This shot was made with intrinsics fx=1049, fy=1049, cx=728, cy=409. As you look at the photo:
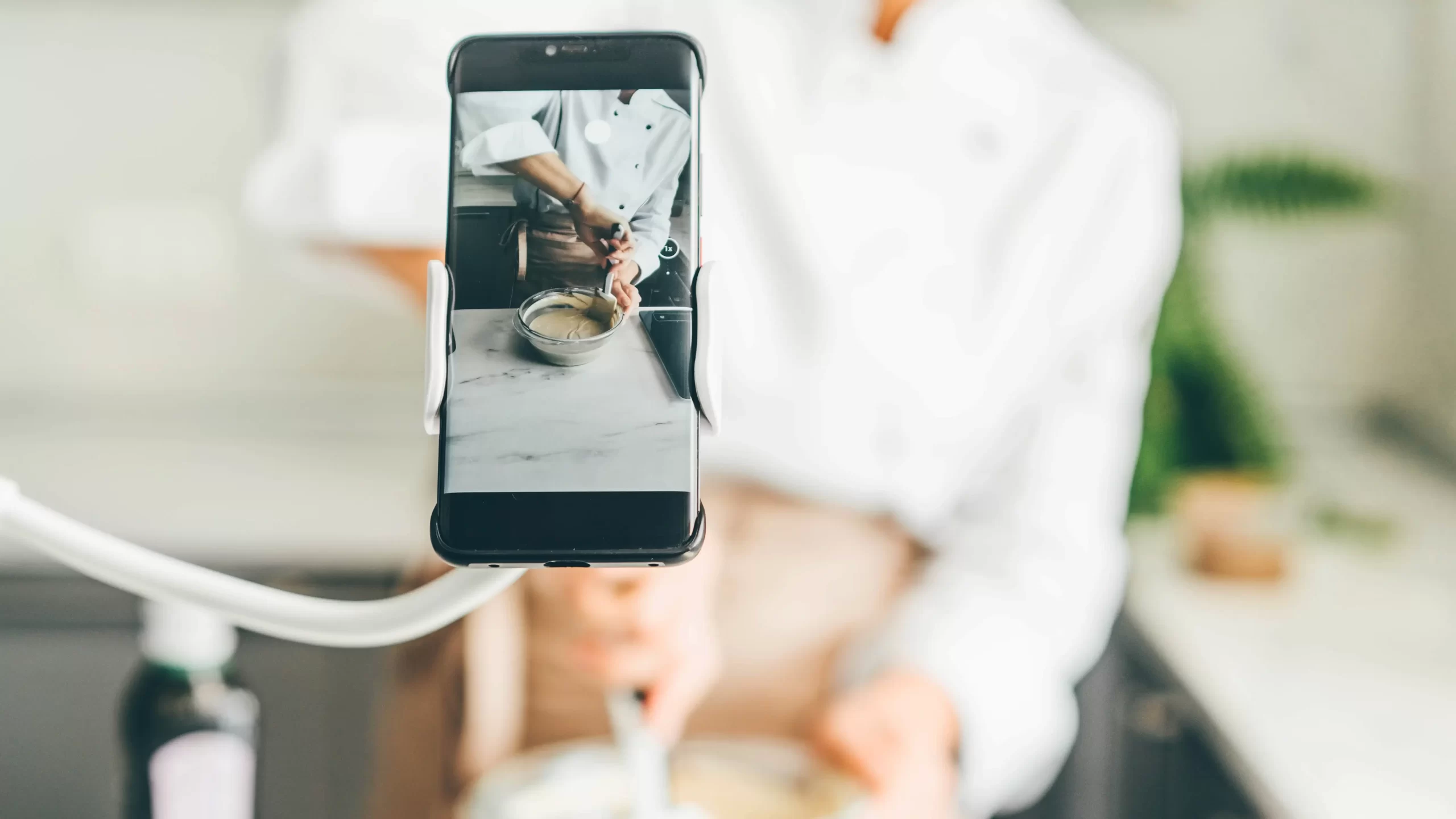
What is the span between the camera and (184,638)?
15.2 inches

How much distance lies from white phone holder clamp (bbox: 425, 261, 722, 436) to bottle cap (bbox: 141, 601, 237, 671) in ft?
0.84

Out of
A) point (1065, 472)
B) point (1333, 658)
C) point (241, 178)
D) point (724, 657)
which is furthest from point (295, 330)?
point (1333, 658)

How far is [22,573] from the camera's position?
2.66ft

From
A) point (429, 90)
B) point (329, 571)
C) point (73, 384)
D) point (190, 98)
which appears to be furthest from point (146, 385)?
point (429, 90)

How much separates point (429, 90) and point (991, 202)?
35cm

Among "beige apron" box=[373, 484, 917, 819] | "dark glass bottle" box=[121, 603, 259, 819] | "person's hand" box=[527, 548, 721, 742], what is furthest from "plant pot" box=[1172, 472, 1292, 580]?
"dark glass bottle" box=[121, 603, 259, 819]

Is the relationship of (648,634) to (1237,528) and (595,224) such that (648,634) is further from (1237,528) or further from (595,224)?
(1237,528)

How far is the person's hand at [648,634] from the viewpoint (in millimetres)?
387

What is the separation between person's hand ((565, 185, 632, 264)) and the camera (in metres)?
0.18

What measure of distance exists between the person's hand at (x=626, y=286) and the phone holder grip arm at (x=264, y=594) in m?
0.05

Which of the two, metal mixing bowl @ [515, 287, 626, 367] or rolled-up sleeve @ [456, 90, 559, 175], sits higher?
rolled-up sleeve @ [456, 90, 559, 175]

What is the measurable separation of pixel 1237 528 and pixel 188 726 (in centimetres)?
69

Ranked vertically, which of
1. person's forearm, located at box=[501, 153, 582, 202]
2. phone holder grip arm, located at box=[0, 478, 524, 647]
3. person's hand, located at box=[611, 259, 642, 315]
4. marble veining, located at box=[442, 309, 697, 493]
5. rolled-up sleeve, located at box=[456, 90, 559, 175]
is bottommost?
phone holder grip arm, located at box=[0, 478, 524, 647]

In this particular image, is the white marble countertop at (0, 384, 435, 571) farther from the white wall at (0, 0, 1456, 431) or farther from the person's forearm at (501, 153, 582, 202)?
the person's forearm at (501, 153, 582, 202)
